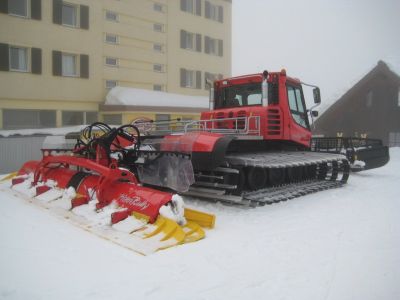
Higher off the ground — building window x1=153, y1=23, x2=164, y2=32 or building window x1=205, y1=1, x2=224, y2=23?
building window x1=205, y1=1, x2=224, y2=23

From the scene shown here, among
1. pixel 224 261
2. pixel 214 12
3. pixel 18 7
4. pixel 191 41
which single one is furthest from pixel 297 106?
pixel 214 12

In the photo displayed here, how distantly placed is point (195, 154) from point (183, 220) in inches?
64.0

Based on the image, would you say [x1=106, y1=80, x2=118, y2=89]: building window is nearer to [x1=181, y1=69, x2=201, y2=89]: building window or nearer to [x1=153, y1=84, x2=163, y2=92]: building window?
[x1=153, y1=84, x2=163, y2=92]: building window

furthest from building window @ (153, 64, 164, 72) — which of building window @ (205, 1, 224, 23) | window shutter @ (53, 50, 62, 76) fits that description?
window shutter @ (53, 50, 62, 76)

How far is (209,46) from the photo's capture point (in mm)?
25797

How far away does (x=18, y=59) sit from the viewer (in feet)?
55.6

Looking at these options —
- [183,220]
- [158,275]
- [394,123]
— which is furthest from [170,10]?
[158,275]

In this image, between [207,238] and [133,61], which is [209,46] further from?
[207,238]

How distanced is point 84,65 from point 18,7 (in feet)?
12.0

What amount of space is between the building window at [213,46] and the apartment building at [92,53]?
64 mm

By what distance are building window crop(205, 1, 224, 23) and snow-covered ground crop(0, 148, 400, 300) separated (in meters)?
21.0

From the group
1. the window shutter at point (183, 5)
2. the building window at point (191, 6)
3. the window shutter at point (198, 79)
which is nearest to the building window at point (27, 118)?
the window shutter at point (198, 79)

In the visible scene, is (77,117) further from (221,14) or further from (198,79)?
(221,14)

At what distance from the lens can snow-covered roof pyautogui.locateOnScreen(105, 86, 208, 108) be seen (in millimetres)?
19266
